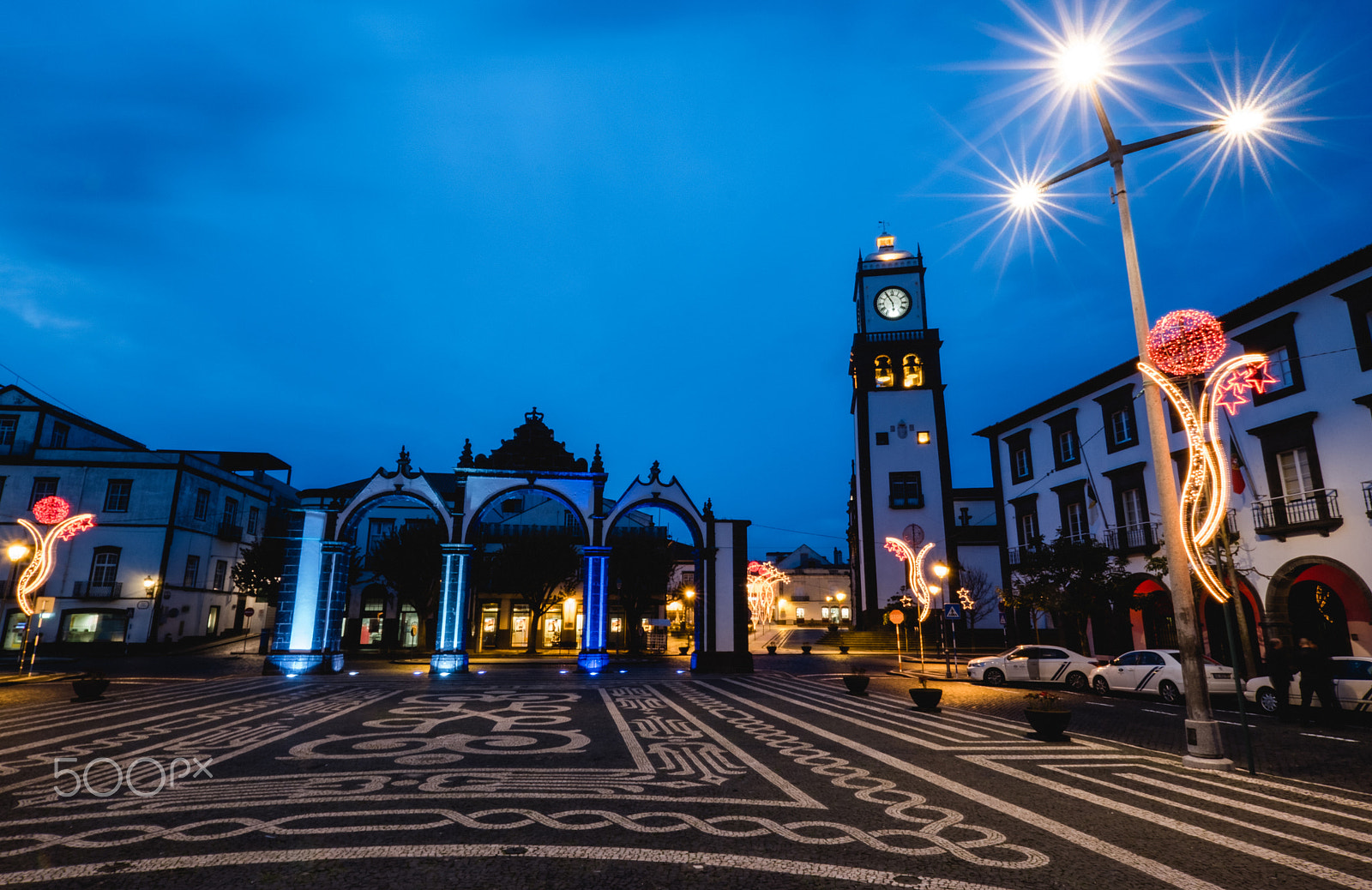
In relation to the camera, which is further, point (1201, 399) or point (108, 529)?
point (108, 529)

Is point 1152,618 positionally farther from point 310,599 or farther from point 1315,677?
point 310,599

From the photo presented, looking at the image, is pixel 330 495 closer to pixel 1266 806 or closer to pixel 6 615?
pixel 6 615

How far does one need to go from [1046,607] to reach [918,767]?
803 inches

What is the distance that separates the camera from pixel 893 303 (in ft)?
168

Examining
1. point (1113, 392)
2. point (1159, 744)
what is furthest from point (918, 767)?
point (1113, 392)

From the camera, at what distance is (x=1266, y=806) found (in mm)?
7242

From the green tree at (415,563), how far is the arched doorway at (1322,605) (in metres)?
35.7

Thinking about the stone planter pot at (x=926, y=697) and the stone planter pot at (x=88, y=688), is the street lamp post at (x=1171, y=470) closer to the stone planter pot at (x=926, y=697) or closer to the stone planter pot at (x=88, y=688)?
the stone planter pot at (x=926, y=697)

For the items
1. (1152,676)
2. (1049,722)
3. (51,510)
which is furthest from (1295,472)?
(51,510)

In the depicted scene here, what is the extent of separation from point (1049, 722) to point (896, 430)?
38.6m

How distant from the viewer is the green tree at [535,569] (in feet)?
129

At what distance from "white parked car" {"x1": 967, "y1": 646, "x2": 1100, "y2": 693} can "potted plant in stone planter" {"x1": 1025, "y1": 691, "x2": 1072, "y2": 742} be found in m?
11.5

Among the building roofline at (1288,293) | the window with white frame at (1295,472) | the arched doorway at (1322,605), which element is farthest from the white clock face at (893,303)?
the arched doorway at (1322,605)

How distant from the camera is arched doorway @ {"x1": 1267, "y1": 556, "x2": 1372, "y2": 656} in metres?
19.3
